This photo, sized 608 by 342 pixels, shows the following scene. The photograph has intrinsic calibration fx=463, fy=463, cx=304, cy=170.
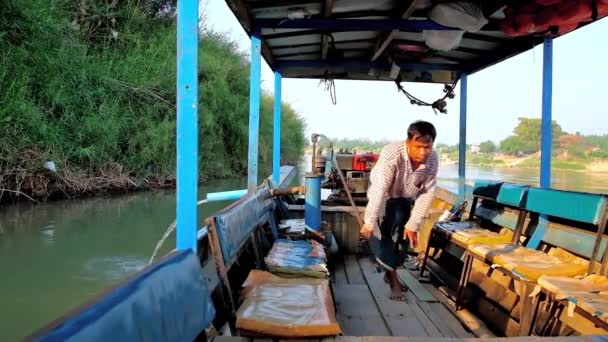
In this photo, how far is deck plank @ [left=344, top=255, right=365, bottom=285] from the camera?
13.0ft

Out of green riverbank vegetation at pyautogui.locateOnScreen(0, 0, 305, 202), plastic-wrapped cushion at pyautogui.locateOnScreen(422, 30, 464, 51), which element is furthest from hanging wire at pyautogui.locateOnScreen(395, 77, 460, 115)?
green riverbank vegetation at pyautogui.locateOnScreen(0, 0, 305, 202)

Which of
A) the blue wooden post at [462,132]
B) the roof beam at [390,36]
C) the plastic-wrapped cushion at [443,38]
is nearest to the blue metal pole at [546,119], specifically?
the plastic-wrapped cushion at [443,38]

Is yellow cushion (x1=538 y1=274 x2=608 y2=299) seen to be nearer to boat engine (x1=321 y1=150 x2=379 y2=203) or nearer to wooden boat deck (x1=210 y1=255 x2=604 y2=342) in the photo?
wooden boat deck (x1=210 y1=255 x2=604 y2=342)

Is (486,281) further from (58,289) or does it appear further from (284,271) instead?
(58,289)

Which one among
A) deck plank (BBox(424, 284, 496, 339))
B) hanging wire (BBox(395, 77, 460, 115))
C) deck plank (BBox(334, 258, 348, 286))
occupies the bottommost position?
deck plank (BBox(424, 284, 496, 339))

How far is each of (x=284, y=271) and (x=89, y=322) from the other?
1.76 m

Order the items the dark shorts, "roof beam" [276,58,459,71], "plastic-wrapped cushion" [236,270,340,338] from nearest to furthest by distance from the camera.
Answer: "plastic-wrapped cushion" [236,270,340,338] → the dark shorts → "roof beam" [276,58,459,71]

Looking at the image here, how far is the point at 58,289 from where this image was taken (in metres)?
5.70

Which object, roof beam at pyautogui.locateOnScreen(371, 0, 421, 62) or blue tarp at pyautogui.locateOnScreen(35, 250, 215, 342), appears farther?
roof beam at pyautogui.locateOnScreen(371, 0, 421, 62)

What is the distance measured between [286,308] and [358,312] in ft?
3.80

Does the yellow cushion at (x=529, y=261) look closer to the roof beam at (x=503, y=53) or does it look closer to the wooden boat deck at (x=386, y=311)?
the wooden boat deck at (x=386, y=311)

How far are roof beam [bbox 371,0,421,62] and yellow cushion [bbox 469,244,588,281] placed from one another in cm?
193

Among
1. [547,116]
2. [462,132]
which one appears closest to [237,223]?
[547,116]

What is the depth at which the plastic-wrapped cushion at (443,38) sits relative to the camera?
416 cm
